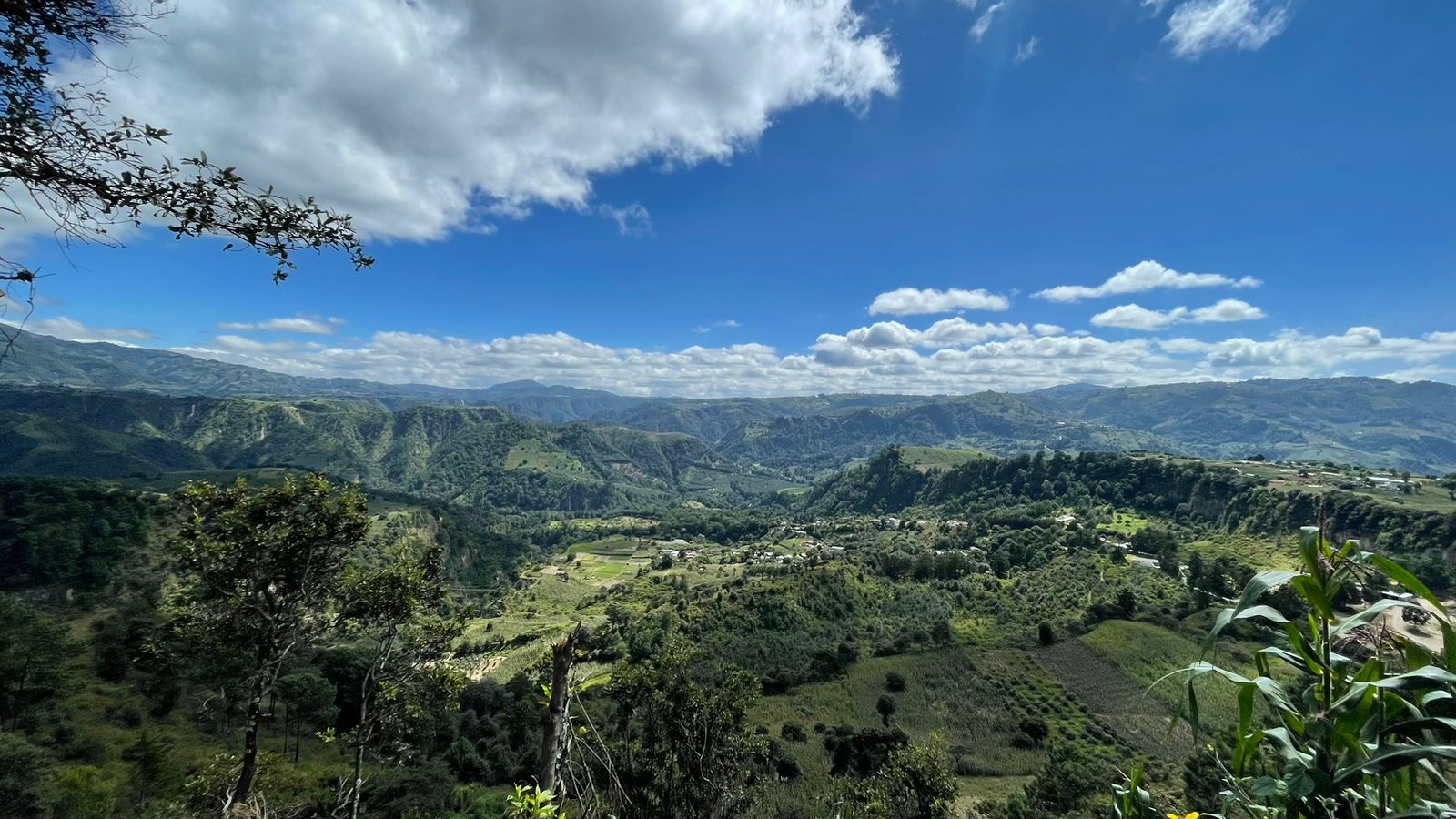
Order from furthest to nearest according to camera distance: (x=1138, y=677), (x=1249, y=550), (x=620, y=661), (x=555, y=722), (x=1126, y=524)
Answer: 1. (x=1126, y=524)
2. (x=1249, y=550)
3. (x=1138, y=677)
4. (x=620, y=661)
5. (x=555, y=722)

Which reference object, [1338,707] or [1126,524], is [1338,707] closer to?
[1338,707]

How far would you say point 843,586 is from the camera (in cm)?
10456

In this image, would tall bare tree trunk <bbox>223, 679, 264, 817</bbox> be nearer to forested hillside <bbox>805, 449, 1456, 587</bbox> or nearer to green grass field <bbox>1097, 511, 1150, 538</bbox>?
forested hillside <bbox>805, 449, 1456, 587</bbox>

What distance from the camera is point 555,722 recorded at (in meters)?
6.54

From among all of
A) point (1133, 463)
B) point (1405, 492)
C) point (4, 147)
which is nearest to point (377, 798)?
point (4, 147)

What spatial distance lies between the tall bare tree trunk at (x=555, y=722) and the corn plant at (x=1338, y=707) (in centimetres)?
575

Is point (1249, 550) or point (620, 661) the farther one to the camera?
point (1249, 550)

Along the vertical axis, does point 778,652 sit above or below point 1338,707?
below

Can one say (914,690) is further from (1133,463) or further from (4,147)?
(1133,463)

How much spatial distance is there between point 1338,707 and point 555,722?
256 inches

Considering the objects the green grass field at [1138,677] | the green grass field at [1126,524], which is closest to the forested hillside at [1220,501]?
the green grass field at [1126,524]

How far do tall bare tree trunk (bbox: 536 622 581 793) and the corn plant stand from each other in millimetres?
5747

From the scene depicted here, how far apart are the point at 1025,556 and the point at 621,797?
132 metres

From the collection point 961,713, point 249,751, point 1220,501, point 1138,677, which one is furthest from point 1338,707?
point 1220,501
